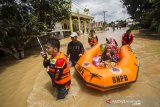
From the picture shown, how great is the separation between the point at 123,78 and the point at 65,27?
23640 mm

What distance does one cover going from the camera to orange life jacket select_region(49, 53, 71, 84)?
150 inches

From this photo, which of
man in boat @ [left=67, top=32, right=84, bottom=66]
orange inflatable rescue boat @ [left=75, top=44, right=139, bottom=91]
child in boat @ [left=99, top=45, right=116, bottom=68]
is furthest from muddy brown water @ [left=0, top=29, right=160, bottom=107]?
child in boat @ [left=99, top=45, right=116, bottom=68]

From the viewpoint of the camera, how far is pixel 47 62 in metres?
4.25

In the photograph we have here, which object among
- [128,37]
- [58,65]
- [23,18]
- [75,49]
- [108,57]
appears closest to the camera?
[58,65]

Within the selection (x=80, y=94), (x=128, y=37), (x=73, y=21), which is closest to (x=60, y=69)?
(x=80, y=94)

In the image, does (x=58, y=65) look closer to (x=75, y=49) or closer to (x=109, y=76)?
(x=109, y=76)

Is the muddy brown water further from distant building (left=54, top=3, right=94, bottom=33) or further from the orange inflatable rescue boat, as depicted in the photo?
distant building (left=54, top=3, right=94, bottom=33)

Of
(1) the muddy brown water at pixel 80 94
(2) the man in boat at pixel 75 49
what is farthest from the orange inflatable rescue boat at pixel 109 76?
(2) the man in boat at pixel 75 49

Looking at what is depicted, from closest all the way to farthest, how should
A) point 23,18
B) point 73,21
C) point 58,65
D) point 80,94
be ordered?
point 58,65
point 80,94
point 23,18
point 73,21

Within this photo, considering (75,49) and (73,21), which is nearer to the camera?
(75,49)

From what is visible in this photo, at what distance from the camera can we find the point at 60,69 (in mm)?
3830

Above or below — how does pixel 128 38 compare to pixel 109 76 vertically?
above

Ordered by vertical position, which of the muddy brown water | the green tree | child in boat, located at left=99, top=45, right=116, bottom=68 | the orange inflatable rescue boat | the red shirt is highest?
the green tree

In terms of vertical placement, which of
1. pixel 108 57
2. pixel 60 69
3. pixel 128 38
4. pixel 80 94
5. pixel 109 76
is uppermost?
pixel 128 38
